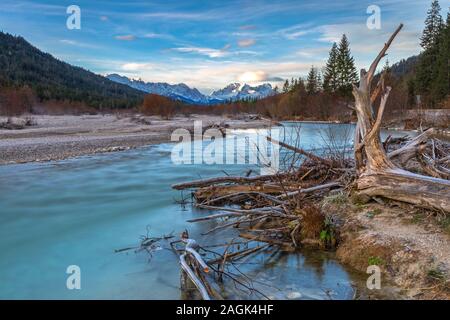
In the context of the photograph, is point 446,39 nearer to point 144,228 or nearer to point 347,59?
point 347,59

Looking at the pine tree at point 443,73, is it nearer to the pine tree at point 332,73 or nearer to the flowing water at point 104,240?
the pine tree at point 332,73

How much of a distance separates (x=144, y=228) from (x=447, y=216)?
5.11m

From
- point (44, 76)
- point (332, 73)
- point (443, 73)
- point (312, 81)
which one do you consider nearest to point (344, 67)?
point (332, 73)

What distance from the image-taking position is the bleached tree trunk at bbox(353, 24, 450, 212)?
5785 mm

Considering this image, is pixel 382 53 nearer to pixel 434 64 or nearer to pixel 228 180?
pixel 228 180

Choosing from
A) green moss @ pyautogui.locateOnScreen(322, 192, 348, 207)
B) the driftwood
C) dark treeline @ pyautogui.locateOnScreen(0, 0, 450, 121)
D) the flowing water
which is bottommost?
the flowing water

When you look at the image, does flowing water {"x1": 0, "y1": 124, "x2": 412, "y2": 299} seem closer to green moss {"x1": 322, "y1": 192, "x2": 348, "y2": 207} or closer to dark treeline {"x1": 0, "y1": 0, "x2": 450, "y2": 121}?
green moss {"x1": 322, "y1": 192, "x2": 348, "y2": 207}

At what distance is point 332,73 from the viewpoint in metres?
72.3

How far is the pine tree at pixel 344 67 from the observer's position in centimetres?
7075

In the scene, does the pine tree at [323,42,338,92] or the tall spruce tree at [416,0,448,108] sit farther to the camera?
the pine tree at [323,42,338,92]

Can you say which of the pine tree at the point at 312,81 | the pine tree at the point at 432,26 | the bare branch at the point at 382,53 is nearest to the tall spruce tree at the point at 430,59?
the pine tree at the point at 432,26

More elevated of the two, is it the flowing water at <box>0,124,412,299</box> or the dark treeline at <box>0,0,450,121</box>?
the dark treeline at <box>0,0,450,121</box>

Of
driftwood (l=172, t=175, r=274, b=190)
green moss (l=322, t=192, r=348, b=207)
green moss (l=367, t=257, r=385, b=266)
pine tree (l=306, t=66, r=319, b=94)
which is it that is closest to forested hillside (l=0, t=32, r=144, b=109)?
pine tree (l=306, t=66, r=319, b=94)

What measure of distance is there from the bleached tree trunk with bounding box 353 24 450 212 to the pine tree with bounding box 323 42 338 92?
66966 mm
